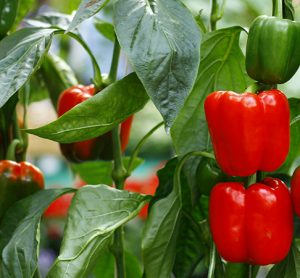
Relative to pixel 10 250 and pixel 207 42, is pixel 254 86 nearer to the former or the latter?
pixel 207 42

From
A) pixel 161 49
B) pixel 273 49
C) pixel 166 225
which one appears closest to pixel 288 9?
pixel 273 49

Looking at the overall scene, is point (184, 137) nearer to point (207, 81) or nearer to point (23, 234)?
point (207, 81)

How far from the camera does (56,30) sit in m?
1.04

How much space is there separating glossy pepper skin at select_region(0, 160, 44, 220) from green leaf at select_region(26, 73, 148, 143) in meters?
0.24

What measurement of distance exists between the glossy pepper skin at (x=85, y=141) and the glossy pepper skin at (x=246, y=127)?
10.7 inches

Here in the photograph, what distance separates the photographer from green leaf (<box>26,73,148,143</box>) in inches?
36.6

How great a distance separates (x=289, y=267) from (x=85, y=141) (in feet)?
1.24

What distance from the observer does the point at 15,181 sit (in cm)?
117

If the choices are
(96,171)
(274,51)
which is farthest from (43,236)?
(274,51)

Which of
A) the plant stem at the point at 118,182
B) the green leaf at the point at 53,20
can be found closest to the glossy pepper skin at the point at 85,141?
the plant stem at the point at 118,182

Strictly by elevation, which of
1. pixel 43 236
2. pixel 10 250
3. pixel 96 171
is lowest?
pixel 43 236

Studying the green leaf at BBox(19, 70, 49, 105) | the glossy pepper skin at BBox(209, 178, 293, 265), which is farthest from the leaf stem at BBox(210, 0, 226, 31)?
the green leaf at BBox(19, 70, 49, 105)

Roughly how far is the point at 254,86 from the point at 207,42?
0.11 m

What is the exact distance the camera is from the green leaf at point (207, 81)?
40.8 inches
